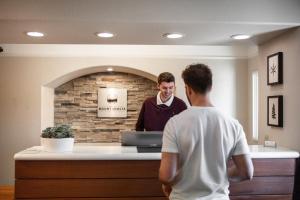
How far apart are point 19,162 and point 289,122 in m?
2.26

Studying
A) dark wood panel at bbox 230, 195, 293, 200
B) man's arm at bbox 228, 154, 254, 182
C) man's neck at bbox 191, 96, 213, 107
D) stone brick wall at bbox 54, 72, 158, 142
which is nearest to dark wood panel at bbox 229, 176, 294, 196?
dark wood panel at bbox 230, 195, 293, 200

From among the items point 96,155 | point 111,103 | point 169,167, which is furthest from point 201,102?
point 111,103

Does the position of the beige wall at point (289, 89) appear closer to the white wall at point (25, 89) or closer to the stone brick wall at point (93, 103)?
the white wall at point (25, 89)

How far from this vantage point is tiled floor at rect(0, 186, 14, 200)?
4816 mm

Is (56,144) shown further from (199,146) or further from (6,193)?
(6,193)

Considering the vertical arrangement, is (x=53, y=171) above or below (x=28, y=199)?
above

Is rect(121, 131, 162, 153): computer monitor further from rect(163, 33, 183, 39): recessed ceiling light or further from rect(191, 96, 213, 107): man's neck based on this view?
rect(191, 96, 213, 107): man's neck

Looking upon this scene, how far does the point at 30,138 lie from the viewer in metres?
5.39

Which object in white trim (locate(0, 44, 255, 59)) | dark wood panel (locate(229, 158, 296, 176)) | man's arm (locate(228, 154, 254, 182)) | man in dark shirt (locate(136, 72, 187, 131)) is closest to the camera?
man's arm (locate(228, 154, 254, 182))

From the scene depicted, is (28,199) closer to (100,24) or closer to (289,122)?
(100,24)

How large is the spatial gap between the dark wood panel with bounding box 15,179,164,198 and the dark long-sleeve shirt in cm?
86

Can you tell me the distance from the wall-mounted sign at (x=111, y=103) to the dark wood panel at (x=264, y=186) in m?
3.74

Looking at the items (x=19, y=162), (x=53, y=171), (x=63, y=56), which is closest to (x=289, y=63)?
(x=53, y=171)

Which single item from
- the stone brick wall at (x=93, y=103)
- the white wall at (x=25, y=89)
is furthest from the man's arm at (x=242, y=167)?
the stone brick wall at (x=93, y=103)
